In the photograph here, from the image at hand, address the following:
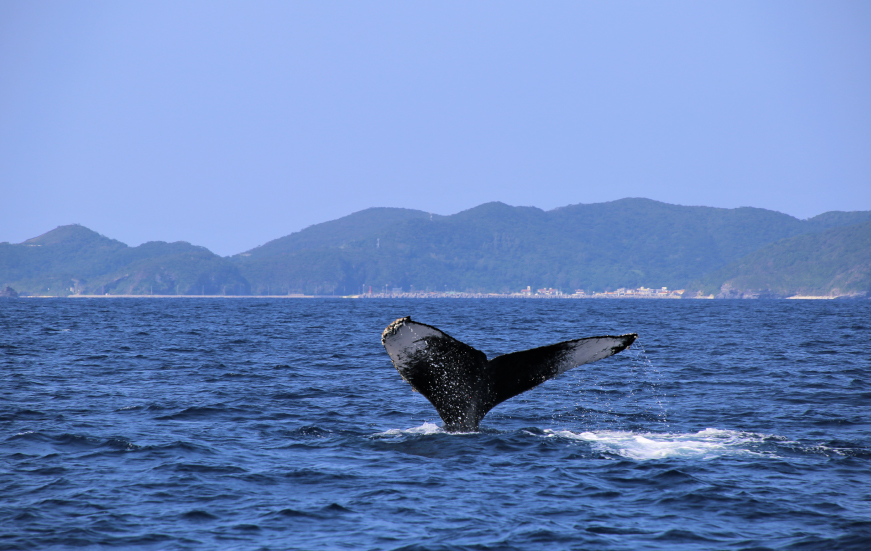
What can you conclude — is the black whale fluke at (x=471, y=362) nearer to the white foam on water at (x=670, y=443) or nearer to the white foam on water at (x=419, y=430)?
the white foam on water at (x=419, y=430)

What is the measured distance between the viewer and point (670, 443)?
468 inches

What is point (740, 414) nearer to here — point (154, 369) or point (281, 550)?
point (281, 550)

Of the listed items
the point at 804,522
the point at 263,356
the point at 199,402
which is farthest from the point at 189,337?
the point at 804,522

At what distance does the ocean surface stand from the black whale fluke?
3.40 ft

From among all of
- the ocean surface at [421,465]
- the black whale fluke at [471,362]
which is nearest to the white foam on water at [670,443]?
the ocean surface at [421,465]

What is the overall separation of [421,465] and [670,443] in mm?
4192

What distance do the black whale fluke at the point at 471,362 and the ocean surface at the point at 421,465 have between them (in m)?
1.04

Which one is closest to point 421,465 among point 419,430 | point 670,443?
point 419,430

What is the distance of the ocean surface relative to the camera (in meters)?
7.66

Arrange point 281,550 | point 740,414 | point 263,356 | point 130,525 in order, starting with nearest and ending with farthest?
point 281,550
point 130,525
point 740,414
point 263,356

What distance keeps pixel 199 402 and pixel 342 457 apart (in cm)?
630

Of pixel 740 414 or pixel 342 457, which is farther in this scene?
pixel 740 414

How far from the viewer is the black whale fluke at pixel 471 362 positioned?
8.63 m

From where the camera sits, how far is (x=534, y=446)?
11617 millimetres
